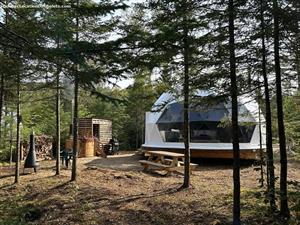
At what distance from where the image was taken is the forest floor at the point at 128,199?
24.1 feet

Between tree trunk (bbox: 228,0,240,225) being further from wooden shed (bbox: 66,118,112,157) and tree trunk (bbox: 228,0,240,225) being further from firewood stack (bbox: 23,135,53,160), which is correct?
firewood stack (bbox: 23,135,53,160)

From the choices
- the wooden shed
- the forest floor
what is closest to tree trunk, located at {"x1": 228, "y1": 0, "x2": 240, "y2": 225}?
the forest floor

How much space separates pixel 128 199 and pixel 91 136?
523 inches

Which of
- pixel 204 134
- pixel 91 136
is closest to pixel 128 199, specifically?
pixel 204 134

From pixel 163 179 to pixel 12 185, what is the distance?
14.9ft

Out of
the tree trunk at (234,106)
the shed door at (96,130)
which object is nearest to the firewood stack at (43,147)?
the shed door at (96,130)

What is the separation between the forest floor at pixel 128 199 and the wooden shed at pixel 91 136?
686 cm

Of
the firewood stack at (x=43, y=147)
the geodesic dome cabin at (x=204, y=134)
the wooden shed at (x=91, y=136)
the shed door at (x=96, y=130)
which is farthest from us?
the shed door at (x=96, y=130)

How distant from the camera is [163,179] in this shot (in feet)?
37.4

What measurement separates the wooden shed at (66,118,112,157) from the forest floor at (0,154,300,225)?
686 cm

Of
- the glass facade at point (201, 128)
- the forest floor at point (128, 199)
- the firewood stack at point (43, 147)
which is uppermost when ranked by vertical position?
the glass facade at point (201, 128)

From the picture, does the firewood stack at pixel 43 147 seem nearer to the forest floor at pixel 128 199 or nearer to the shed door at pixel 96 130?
the shed door at pixel 96 130

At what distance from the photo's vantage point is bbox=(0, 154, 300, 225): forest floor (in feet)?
24.1

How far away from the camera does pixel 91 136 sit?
71.3 ft
